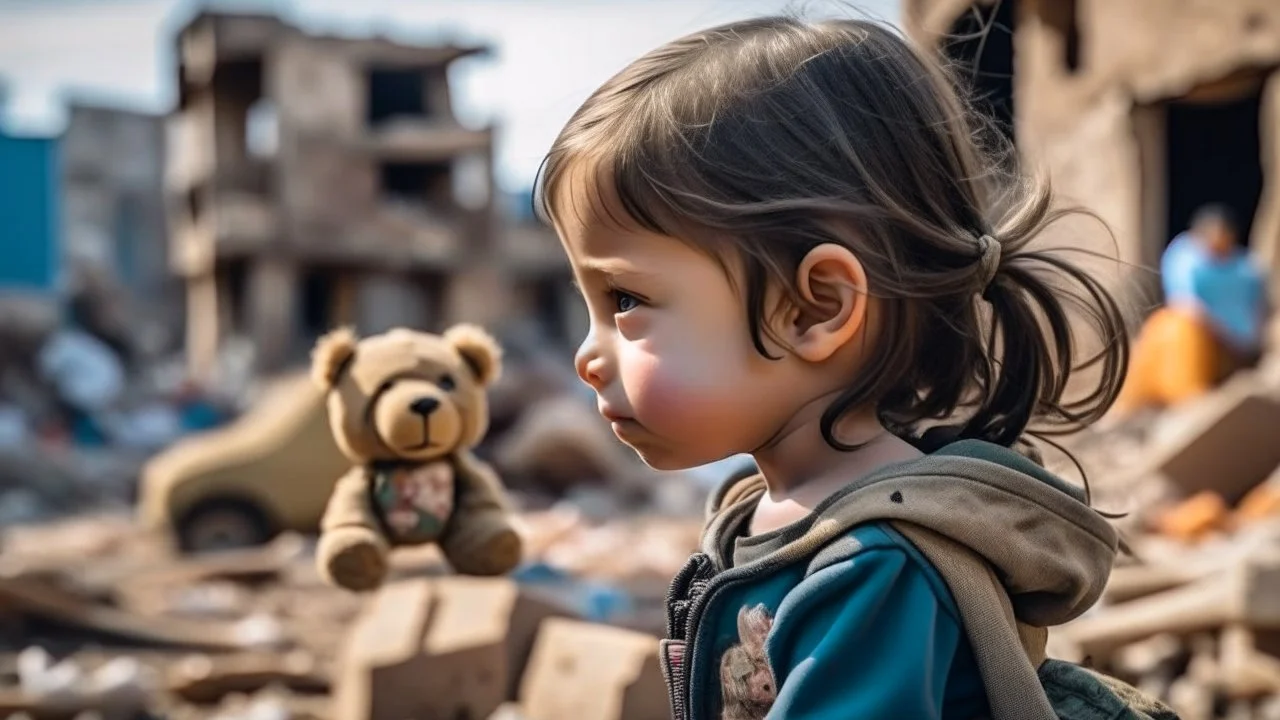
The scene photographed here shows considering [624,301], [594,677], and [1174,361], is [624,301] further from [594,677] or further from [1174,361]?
[1174,361]

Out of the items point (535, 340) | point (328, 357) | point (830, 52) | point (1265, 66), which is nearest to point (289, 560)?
point (328, 357)

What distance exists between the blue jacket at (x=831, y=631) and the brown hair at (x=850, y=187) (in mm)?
160

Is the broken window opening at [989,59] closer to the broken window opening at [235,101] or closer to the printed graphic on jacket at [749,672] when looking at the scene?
the printed graphic on jacket at [749,672]

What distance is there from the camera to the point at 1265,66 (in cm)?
944

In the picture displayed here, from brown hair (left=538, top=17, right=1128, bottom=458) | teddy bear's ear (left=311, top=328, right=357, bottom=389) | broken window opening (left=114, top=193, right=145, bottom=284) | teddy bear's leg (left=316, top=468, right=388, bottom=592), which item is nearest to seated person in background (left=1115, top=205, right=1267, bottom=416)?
teddy bear's ear (left=311, top=328, right=357, bottom=389)

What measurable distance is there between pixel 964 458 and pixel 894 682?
1.04 ft

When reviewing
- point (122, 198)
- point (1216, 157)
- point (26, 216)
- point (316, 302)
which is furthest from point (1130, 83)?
point (122, 198)

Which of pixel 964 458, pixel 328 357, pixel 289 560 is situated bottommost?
pixel 289 560

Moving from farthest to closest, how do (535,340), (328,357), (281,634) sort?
(535,340)
(281,634)
(328,357)

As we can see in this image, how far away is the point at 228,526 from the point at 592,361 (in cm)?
795

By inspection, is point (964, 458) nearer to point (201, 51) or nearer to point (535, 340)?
point (535, 340)

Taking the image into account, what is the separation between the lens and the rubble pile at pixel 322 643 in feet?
12.8

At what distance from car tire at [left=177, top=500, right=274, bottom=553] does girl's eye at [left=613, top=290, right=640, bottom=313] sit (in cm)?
787

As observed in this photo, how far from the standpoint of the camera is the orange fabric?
29.4ft
